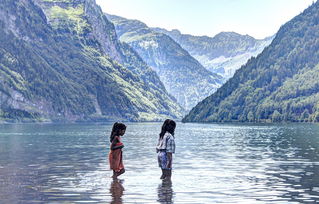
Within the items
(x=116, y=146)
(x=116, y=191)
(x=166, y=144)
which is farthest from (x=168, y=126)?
(x=116, y=191)

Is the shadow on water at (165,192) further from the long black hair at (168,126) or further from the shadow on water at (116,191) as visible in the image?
the long black hair at (168,126)

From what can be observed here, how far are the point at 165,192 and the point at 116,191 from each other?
315cm

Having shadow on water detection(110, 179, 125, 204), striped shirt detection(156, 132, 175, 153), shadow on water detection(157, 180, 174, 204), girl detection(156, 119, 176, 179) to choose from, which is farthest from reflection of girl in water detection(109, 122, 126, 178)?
shadow on water detection(157, 180, 174, 204)

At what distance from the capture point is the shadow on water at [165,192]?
35875 millimetres

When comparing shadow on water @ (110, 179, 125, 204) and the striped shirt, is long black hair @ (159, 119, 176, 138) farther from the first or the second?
shadow on water @ (110, 179, 125, 204)

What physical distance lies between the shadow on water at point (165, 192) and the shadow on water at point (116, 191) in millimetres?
2326

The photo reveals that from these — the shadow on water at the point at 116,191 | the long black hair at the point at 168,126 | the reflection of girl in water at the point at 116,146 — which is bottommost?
the shadow on water at the point at 116,191

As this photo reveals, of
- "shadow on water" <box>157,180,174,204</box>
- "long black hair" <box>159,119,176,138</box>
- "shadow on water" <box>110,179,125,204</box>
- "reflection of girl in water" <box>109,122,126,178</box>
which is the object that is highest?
"long black hair" <box>159,119,176,138</box>

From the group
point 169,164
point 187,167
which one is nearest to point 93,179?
point 169,164

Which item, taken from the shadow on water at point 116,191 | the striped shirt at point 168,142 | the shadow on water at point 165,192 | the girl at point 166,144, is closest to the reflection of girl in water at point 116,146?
the shadow on water at point 116,191

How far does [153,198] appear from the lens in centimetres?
3662

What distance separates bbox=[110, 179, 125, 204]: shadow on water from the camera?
3578 cm

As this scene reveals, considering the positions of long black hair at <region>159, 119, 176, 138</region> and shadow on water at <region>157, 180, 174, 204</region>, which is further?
long black hair at <region>159, 119, 176, 138</region>

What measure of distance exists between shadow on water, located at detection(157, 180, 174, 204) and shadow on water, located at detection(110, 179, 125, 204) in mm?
2326
